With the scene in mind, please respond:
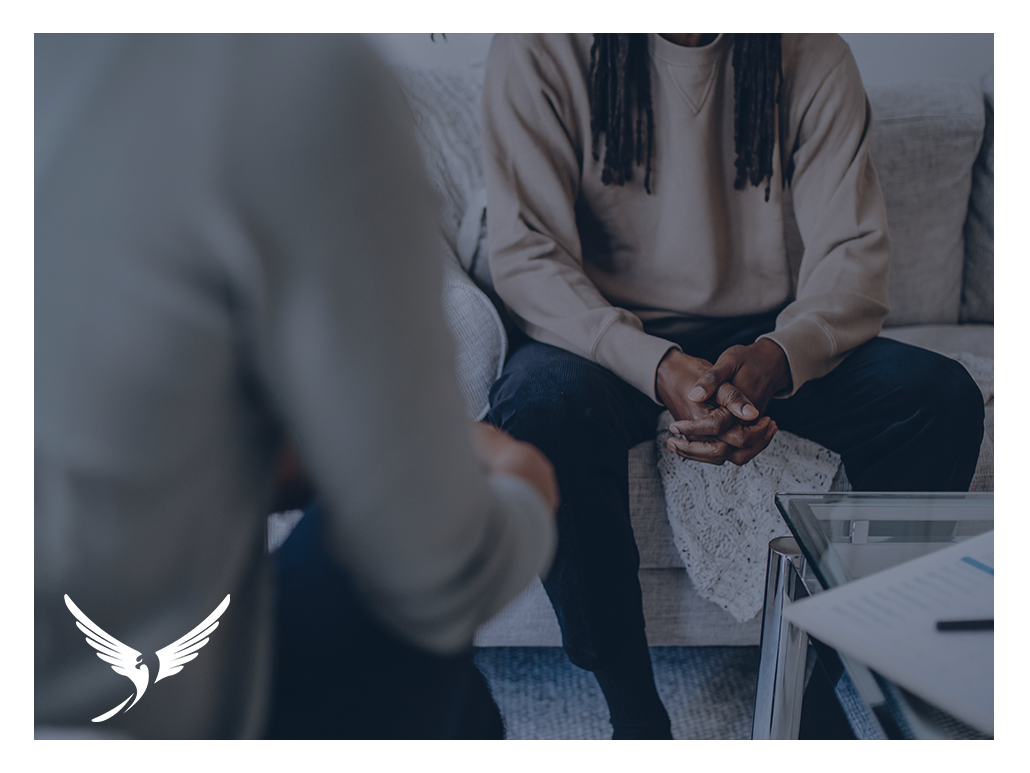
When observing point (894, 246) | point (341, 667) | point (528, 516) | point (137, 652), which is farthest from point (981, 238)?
point (137, 652)

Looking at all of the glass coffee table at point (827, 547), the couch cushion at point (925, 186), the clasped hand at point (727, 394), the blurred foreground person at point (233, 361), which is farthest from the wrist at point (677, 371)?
the blurred foreground person at point (233, 361)

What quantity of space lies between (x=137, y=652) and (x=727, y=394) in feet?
2.08

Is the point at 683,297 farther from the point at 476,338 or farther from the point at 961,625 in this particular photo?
the point at 961,625

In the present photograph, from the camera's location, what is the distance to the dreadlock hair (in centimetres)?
76

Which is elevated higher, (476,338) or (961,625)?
(476,338)

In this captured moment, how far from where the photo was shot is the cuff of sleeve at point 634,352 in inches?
31.7

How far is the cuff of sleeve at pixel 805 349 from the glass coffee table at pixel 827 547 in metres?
0.15

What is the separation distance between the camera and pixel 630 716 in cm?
84

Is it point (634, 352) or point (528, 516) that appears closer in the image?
point (528, 516)

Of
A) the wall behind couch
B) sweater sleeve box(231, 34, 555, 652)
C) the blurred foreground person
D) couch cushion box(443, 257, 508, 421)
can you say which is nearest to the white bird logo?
the blurred foreground person

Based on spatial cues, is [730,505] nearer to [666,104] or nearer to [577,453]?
[577,453]

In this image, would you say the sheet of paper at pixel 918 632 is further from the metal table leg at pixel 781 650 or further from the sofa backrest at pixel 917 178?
the sofa backrest at pixel 917 178

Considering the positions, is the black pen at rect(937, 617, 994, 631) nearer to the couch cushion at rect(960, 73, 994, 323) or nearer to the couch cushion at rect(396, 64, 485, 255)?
the couch cushion at rect(960, 73, 994, 323)

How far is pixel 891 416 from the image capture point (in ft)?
2.70
